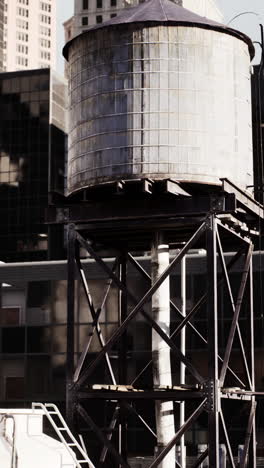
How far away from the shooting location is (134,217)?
28.3 meters

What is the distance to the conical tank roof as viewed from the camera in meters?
28.8

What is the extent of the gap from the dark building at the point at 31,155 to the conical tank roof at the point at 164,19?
79492 millimetres

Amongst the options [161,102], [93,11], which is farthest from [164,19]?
[93,11]

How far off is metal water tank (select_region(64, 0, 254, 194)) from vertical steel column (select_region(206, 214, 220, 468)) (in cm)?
173

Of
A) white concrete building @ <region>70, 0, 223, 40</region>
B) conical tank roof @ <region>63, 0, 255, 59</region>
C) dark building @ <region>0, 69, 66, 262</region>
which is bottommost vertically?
conical tank roof @ <region>63, 0, 255, 59</region>

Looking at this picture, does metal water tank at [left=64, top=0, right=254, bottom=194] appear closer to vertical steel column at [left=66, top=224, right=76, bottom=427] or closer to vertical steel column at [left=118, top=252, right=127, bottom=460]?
vertical steel column at [left=66, top=224, right=76, bottom=427]

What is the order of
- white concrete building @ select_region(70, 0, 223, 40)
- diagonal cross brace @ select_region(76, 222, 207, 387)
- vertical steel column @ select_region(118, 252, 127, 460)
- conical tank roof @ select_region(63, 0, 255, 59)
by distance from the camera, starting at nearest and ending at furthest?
diagonal cross brace @ select_region(76, 222, 207, 387), conical tank roof @ select_region(63, 0, 255, 59), vertical steel column @ select_region(118, 252, 127, 460), white concrete building @ select_region(70, 0, 223, 40)

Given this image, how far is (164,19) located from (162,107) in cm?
245

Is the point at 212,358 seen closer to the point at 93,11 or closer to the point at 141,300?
the point at 141,300

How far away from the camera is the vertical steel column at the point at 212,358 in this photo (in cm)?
2697

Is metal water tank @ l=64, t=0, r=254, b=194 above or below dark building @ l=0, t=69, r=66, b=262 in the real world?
below

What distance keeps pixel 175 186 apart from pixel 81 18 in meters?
163

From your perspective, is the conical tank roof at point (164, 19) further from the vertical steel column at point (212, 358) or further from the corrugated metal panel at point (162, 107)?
the vertical steel column at point (212, 358)

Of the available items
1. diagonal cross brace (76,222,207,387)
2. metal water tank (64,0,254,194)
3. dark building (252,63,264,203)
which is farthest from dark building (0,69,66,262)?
diagonal cross brace (76,222,207,387)
